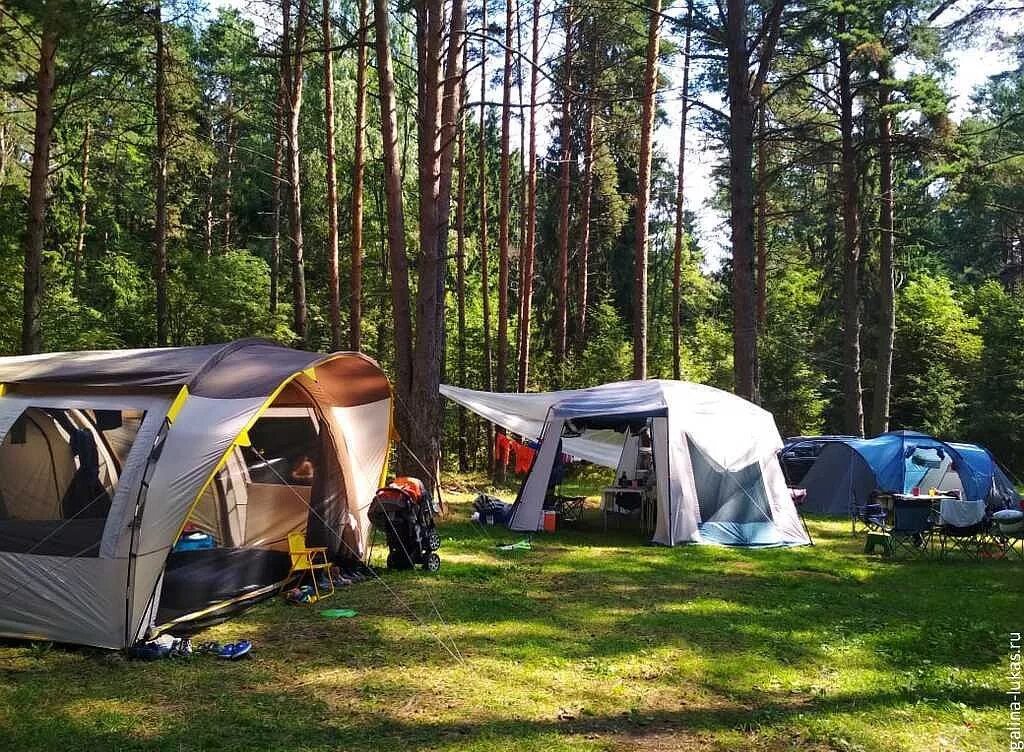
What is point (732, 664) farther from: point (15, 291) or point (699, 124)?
point (699, 124)

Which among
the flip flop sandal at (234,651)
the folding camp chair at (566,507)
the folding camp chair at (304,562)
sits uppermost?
the folding camp chair at (304,562)

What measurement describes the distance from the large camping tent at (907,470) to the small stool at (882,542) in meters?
1.99

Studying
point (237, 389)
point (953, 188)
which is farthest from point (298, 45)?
point (953, 188)

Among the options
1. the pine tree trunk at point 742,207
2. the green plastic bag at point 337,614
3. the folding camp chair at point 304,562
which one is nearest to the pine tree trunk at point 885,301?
the pine tree trunk at point 742,207

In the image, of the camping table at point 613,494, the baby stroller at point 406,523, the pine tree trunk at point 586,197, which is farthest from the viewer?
the pine tree trunk at point 586,197

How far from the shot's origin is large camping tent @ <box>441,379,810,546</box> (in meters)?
8.46

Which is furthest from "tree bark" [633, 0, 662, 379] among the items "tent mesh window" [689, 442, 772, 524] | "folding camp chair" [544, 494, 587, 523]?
"tent mesh window" [689, 442, 772, 524]

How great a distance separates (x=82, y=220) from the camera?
729 inches

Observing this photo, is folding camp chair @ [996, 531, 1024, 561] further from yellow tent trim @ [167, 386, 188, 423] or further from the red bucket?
yellow tent trim @ [167, 386, 188, 423]

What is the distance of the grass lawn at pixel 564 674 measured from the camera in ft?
11.8

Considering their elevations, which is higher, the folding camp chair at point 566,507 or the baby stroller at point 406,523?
the baby stroller at point 406,523

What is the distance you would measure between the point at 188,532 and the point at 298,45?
9.75m

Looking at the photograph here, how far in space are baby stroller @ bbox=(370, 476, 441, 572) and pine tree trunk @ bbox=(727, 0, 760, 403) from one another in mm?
5342

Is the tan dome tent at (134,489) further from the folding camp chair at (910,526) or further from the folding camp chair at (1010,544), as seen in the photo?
the folding camp chair at (1010,544)
